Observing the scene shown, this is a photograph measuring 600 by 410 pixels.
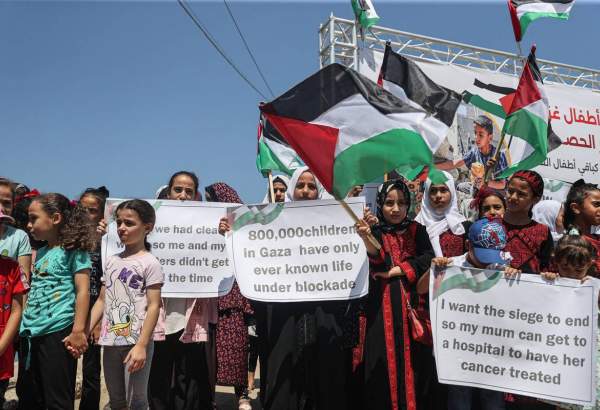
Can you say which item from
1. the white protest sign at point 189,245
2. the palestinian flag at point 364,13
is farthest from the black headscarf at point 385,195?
the palestinian flag at point 364,13

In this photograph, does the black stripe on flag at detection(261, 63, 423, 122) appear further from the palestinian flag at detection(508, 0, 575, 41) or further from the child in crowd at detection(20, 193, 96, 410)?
the palestinian flag at detection(508, 0, 575, 41)

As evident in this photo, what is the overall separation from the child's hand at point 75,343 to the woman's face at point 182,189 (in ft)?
3.84

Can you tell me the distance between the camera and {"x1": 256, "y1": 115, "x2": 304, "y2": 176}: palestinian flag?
202 inches

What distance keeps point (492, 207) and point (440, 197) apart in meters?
0.47

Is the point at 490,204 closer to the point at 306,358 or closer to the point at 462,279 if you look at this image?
the point at 462,279

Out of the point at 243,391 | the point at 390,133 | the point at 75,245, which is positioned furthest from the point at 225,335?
the point at 390,133

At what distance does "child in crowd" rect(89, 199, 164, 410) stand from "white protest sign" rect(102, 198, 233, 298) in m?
0.46

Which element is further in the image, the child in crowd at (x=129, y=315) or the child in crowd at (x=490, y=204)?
the child in crowd at (x=490, y=204)

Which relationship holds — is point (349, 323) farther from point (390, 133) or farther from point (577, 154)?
point (577, 154)

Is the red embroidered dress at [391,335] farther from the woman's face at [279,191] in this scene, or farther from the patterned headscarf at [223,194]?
the woman's face at [279,191]

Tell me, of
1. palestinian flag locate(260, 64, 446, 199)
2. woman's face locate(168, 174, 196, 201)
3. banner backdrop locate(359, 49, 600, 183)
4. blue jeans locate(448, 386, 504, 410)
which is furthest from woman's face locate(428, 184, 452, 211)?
banner backdrop locate(359, 49, 600, 183)

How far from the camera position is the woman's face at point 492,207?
11.1 ft

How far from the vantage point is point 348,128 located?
3127 mm

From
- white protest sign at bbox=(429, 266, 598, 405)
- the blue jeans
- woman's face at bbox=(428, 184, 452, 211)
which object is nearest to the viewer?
white protest sign at bbox=(429, 266, 598, 405)
